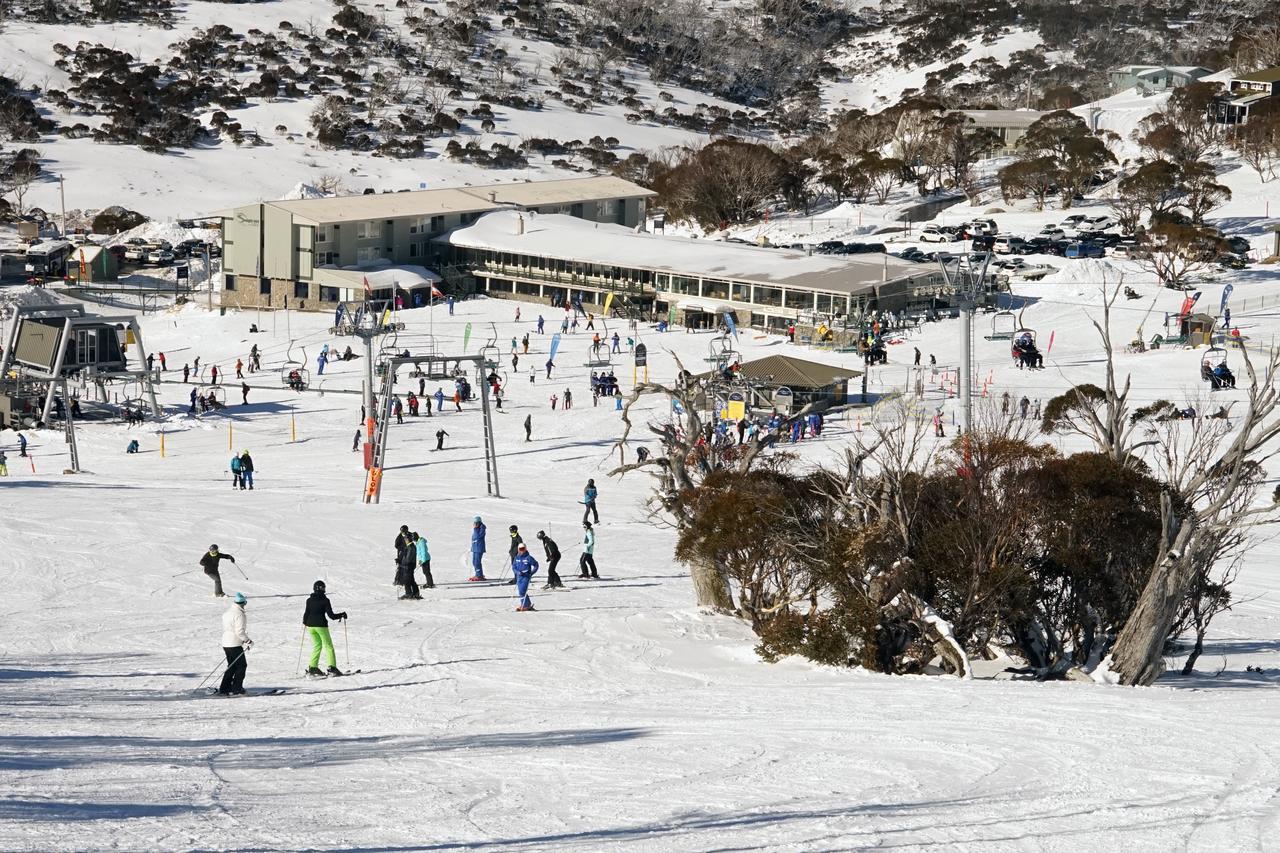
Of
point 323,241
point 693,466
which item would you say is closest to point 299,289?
point 323,241

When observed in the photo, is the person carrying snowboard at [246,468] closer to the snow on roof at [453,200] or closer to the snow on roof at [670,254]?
the snow on roof at [670,254]

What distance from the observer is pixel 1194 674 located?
17359 mm

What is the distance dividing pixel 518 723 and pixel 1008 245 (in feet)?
193

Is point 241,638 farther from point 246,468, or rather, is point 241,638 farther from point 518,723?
point 246,468

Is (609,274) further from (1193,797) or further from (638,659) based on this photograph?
(1193,797)

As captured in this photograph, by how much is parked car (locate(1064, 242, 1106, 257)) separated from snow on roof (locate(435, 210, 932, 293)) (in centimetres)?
796

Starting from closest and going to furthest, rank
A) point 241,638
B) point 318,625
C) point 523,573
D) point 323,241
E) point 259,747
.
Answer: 1. point 259,747
2. point 241,638
3. point 318,625
4. point 523,573
5. point 323,241

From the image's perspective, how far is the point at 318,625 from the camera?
14.8 metres

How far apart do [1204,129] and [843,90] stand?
47.9 meters

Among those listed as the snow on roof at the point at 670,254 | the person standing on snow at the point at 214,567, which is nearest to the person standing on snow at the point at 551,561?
the person standing on snow at the point at 214,567

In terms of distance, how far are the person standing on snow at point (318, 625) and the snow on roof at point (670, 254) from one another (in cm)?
4390

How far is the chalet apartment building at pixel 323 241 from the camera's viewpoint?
6788 centimetres

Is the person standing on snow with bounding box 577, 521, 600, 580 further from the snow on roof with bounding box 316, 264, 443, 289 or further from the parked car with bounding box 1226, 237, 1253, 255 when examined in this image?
the parked car with bounding box 1226, 237, 1253, 255

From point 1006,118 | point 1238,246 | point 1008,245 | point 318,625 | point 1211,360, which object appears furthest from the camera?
point 1006,118
